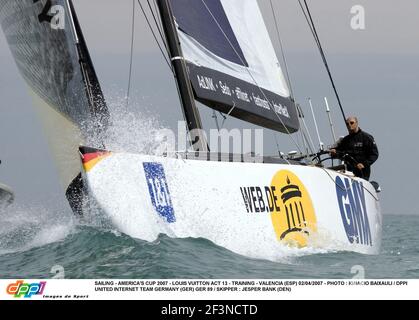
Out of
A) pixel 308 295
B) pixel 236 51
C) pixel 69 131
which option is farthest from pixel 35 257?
pixel 236 51

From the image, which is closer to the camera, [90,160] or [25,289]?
[25,289]

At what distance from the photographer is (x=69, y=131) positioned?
5723 mm

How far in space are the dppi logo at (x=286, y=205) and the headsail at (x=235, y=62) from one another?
866mm

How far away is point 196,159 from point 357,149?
2.62 m

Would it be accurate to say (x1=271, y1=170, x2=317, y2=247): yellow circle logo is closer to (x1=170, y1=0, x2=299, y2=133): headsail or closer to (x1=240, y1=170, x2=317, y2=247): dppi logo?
(x1=240, y1=170, x2=317, y2=247): dppi logo

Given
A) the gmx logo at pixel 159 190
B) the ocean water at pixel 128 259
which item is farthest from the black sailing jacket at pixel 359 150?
the gmx logo at pixel 159 190

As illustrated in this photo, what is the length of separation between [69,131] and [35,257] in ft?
3.58

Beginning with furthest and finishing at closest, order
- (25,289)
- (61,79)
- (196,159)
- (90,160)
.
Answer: (61,79) → (196,159) → (90,160) → (25,289)

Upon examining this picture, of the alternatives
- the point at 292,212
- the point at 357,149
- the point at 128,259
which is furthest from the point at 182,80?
the point at 357,149

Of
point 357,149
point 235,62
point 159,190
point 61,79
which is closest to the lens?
point 159,190

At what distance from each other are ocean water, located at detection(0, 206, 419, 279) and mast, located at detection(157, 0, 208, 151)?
3.70ft

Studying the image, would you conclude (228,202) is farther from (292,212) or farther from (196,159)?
(292,212)

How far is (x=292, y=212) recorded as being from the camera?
19.9 feet

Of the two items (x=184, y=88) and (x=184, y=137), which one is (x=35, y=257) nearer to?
(x=184, y=137)
